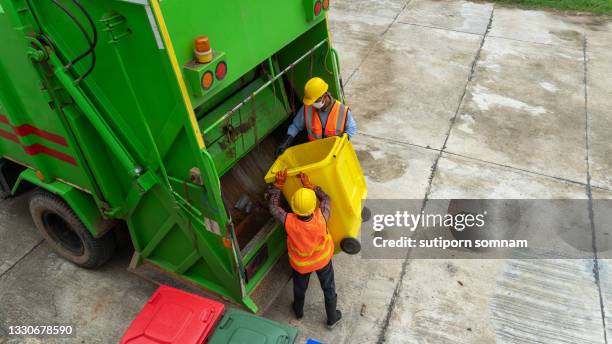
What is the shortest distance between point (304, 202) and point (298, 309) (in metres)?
1.21

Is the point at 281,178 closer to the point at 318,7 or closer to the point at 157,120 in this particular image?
the point at 157,120

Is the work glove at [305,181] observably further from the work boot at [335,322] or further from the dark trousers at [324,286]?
the work boot at [335,322]

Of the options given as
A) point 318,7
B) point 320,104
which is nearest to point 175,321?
point 320,104

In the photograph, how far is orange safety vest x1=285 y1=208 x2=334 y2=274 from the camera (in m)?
3.21

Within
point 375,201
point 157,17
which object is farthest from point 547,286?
point 157,17

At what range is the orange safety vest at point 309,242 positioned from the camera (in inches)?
127

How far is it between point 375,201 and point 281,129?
1397mm

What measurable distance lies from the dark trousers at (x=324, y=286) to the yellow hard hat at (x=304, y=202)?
615mm

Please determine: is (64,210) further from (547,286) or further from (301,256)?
(547,286)

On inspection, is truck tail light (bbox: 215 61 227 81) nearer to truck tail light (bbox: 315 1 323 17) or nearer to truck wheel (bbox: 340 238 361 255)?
truck tail light (bbox: 315 1 323 17)

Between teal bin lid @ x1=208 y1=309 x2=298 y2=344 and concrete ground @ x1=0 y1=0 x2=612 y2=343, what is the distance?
113cm

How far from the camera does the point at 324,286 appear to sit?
12.0ft

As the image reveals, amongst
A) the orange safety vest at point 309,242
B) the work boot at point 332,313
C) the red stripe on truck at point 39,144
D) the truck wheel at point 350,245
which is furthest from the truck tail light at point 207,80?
the work boot at point 332,313

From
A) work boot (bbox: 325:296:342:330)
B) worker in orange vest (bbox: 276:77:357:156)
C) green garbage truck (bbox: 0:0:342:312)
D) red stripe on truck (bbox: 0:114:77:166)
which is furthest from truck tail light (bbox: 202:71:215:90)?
work boot (bbox: 325:296:342:330)
